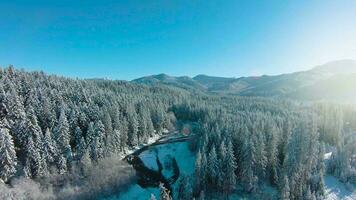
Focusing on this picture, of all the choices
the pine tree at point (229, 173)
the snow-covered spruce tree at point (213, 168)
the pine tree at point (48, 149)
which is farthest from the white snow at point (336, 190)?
the pine tree at point (48, 149)

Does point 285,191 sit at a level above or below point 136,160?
below

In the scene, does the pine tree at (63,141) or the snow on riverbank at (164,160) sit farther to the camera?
the pine tree at (63,141)

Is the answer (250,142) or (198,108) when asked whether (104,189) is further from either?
(198,108)

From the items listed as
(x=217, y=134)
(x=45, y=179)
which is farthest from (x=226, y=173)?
(x=45, y=179)

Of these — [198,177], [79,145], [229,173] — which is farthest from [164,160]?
[229,173]

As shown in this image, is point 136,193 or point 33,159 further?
point 136,193

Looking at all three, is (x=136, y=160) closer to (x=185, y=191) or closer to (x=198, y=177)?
(x=198, y=177)

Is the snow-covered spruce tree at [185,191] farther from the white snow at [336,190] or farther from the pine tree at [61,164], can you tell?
the white snow at [336,190]

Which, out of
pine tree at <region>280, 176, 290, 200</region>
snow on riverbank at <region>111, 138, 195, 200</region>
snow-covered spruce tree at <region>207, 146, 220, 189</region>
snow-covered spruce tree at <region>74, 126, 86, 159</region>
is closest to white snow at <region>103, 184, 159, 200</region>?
snow on riverbank at <region>111, 138, 195, 200</region>

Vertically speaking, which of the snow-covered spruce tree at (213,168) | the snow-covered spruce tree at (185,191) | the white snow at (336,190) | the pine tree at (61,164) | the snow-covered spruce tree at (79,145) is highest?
the snow-covered spruce tree at (79,145)
